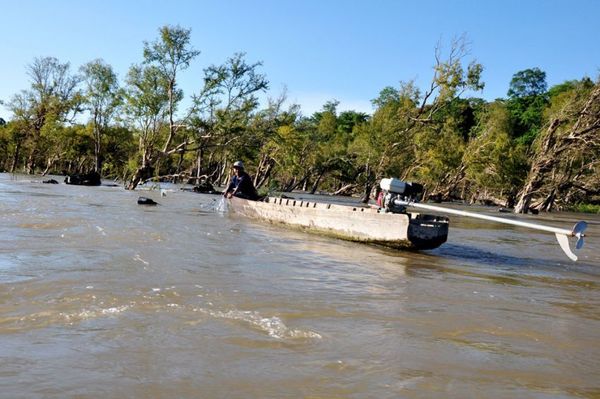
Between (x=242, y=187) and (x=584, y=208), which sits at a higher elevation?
(x=584, y=208)

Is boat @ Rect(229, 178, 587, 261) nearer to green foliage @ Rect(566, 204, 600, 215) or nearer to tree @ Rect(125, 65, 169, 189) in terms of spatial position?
tree @ Rect(125, 65, 169, 189)

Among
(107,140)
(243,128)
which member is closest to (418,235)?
(243,128)

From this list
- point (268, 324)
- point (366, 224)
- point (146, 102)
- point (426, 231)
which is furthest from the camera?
point (146, 102)

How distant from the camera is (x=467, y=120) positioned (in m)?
77.4

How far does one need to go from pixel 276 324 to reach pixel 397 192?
5984 mm

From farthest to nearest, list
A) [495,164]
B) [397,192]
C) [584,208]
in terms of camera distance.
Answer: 1. [584,208]
2. [495,164]
3. [397,192]

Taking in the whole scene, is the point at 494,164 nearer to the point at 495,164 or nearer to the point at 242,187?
the point at 495,164

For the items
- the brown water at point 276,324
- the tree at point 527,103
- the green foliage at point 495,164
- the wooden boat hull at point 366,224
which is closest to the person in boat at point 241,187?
the wooden boat hull at point 366,224

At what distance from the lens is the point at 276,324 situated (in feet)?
13.7

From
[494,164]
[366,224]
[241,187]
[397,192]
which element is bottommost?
[366,224]

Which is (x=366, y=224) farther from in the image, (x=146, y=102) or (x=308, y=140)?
(x=308, y=140)

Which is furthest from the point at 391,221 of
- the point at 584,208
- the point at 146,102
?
the point at 584,208

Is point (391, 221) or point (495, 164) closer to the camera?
point (391, 221)

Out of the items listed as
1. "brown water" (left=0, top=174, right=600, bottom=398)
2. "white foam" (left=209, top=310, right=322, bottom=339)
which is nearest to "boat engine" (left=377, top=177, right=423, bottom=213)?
"brown water" (left=0, top=174, right=600, bottom=398)
